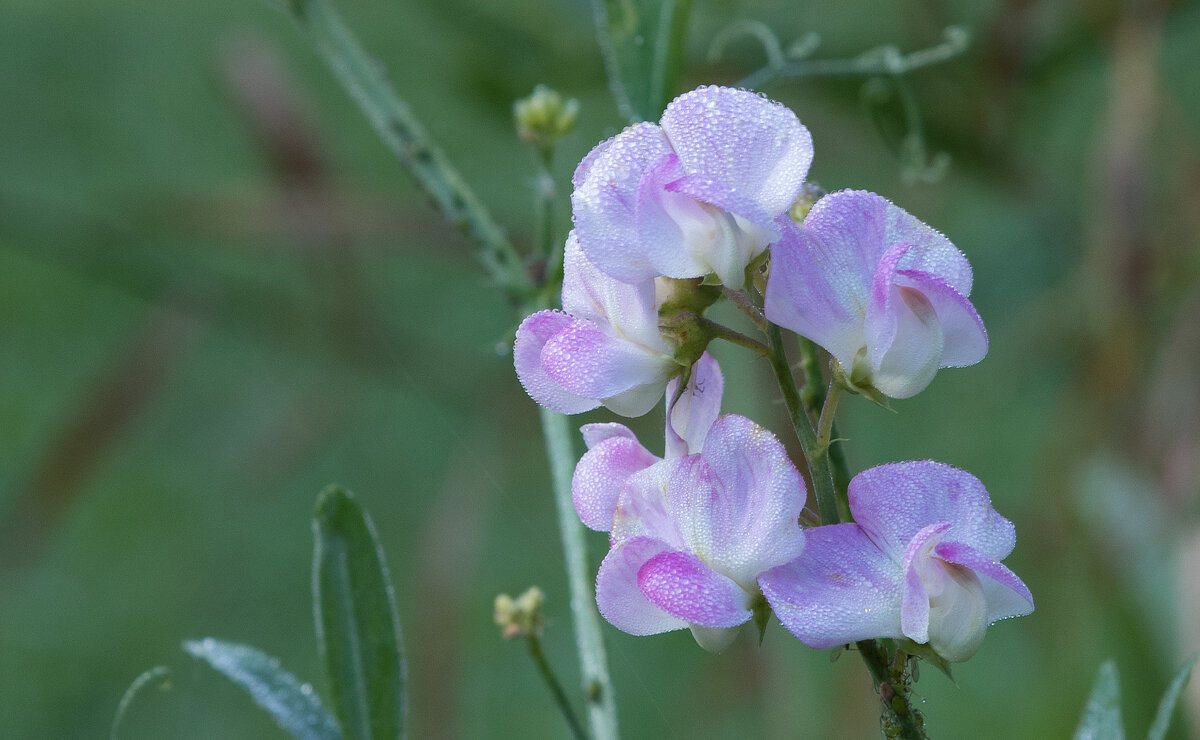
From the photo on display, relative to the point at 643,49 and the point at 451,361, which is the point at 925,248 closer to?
the point at 643,49

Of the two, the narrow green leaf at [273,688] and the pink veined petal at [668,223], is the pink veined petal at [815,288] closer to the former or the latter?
the pink veined petal at [668,223]

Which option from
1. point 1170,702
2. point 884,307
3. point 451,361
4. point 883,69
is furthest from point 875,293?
point 451,361

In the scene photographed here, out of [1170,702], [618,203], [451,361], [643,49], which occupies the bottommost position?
[1170,702]

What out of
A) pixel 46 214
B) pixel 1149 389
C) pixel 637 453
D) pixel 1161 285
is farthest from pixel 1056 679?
pixel 46 214

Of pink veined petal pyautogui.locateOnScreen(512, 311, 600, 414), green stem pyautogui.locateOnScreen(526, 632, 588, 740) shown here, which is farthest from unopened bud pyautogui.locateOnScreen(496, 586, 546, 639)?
pink veined petal pyautogui.locateOnScreen(512, 311, 600, 414)

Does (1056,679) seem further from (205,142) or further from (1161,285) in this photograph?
(205,142)

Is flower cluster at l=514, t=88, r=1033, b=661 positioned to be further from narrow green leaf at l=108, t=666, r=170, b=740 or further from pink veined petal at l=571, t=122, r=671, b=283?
narrow green leaf at l=108, t=666, r=170, b=740

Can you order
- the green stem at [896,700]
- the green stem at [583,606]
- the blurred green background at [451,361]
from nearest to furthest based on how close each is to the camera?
the green stem at [896,700] < the green stem at [583,606] < the blurred green background at [451,361]

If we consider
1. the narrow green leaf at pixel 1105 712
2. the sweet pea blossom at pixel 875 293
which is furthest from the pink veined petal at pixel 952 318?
the narrow green leaf at pixel 1105 712
